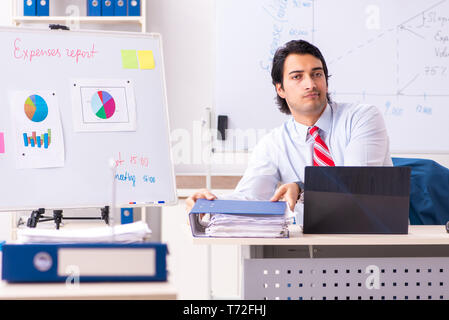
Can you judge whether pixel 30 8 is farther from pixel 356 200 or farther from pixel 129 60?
pixel 356 200

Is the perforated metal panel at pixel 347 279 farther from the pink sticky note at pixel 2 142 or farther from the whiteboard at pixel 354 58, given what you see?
the whiteboard at pixel 354 58

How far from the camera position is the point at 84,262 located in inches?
36.3

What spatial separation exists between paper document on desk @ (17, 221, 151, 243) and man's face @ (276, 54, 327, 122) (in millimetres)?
1306

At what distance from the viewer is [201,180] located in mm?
3369

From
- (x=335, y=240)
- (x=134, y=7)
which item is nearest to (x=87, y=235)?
(x=335, y=240)

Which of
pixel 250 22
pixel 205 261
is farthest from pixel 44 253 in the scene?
pixel 250 22

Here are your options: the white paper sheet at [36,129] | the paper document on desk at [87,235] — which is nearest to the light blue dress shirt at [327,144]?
the white paper sheet at [36,129]

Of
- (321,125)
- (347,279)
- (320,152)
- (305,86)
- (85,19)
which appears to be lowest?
(347,279)

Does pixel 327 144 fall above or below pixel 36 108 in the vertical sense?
below

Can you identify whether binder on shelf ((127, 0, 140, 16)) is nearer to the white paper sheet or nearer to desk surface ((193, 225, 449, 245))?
the white paper sheet

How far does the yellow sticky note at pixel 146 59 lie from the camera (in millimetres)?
1881

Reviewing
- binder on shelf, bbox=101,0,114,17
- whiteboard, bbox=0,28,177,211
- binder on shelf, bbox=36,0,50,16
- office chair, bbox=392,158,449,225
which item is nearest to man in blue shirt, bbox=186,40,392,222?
office chair, bbox=392,158,449,225

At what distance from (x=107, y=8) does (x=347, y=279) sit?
2.33 meters

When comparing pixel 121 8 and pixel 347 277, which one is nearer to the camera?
pixel 347 277
